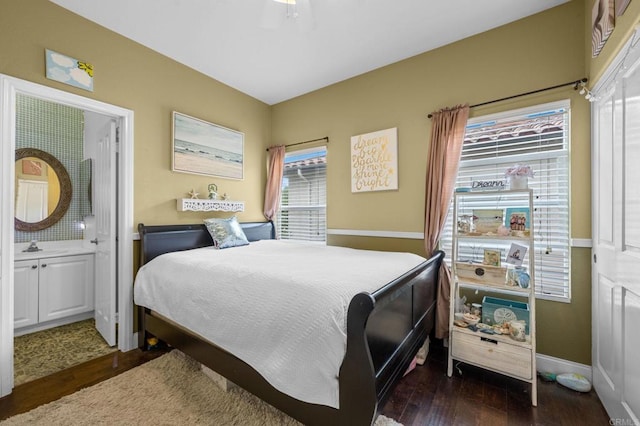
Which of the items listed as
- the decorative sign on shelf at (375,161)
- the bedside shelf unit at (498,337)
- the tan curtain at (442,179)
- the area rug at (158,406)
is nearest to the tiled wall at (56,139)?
the area rug at (158,406)

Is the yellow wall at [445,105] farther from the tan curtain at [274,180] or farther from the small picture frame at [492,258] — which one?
the small picture frame at [492,258]

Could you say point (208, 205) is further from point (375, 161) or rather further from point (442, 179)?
point (442, 179)

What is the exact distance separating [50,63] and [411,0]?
2794 millimetres

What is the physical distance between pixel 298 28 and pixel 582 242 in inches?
111

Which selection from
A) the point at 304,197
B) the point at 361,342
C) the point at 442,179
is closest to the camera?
the point at 361,342

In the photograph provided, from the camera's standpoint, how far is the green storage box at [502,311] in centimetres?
198

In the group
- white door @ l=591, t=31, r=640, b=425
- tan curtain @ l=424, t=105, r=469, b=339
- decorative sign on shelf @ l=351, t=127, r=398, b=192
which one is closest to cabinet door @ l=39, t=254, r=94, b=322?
decorative sign on shelf @ l=351, t=127, r=398, b=192

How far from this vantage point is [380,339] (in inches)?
53.4

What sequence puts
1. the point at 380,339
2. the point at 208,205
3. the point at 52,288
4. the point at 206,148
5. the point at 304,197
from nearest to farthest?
the point at 380,339, the point at 52,288, the point at 208,205, the point at 206,148, the point at 304,197

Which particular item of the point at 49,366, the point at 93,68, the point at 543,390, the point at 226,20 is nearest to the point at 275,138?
the point at 226,20

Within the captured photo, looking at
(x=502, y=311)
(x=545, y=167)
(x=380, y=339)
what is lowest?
(x=502, y=311)

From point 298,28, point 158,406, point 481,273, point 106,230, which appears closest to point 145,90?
point 106,230

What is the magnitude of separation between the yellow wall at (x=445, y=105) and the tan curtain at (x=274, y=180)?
21cm

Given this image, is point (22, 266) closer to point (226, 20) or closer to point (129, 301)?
point (129, 301)
